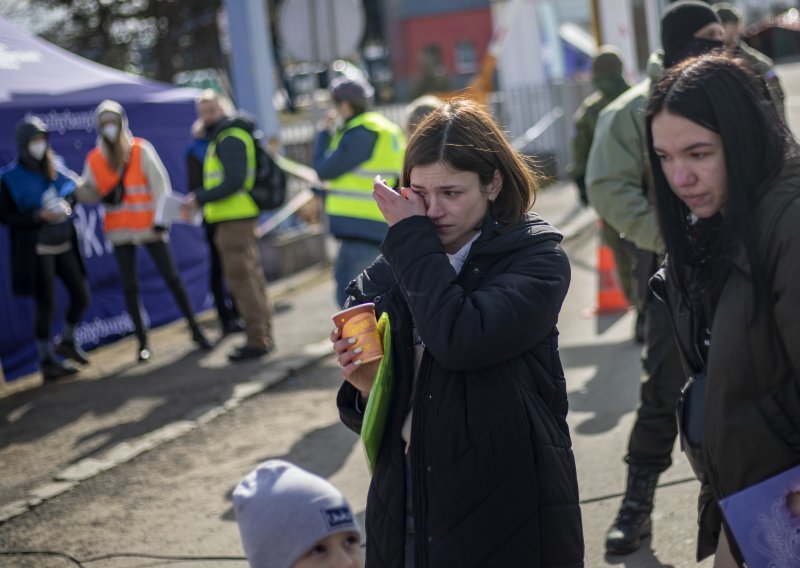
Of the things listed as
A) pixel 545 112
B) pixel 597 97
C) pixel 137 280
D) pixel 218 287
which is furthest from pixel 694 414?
pixel 545 112

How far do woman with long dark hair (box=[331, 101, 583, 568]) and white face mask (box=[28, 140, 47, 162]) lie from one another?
22.2 feet

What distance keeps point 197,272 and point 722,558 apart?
9.59 m

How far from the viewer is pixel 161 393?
841 centimetres

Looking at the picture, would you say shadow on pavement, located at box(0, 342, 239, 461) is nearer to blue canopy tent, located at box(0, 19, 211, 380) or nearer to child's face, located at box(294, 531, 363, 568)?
blue canopy tent, located at box(0, 19, 211, 380)

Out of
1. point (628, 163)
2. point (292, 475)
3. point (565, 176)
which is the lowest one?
point (565, 176)

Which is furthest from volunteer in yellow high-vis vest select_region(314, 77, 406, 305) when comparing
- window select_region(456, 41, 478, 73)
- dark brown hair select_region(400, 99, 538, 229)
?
window select_region(456, 41, 478, 73)

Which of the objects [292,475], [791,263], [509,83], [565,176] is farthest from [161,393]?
[509,83]

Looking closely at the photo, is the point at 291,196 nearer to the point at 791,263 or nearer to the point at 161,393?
the point at 161,393

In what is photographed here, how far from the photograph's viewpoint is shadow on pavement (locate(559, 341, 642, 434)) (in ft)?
21.4

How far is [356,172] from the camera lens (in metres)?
7.08

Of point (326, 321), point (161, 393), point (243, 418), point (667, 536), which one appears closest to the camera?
point (667, 536)

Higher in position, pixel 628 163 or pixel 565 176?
pixel 628 163

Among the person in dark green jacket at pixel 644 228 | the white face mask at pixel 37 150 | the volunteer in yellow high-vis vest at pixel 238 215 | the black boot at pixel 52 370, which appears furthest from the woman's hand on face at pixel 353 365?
the black boot at pixel 52 370

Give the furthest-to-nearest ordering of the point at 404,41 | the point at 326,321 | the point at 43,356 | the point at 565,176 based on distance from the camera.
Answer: the point at 404,41
the point at 565,176
the point at 326,321
the point at 43,356
